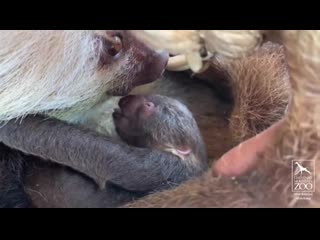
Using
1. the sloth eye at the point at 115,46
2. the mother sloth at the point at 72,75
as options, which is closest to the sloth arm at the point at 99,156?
the mother sloth at the point at 72,75

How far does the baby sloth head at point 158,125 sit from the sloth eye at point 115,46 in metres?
0.07

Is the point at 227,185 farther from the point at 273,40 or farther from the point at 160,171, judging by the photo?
the point at 273,40

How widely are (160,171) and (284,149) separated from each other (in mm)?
181

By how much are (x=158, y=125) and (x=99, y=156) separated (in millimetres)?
97

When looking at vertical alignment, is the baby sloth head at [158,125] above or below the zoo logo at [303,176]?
above

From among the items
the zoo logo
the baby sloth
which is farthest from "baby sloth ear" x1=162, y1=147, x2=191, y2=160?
the zoo logo

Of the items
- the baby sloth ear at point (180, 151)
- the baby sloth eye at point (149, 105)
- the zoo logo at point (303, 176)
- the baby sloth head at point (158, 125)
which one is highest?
the baby sloth eye at point (149, 105)

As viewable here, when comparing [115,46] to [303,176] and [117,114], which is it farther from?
[303,176]

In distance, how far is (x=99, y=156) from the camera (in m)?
1.07

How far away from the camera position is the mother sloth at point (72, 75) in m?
1.05

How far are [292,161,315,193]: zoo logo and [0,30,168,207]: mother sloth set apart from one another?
0.64 ft

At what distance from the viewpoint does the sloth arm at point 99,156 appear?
107cm

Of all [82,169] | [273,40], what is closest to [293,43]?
[273,40]

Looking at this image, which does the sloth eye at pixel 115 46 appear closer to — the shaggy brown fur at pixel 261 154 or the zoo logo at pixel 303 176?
the shaggy brown fur at pixel 261 154
